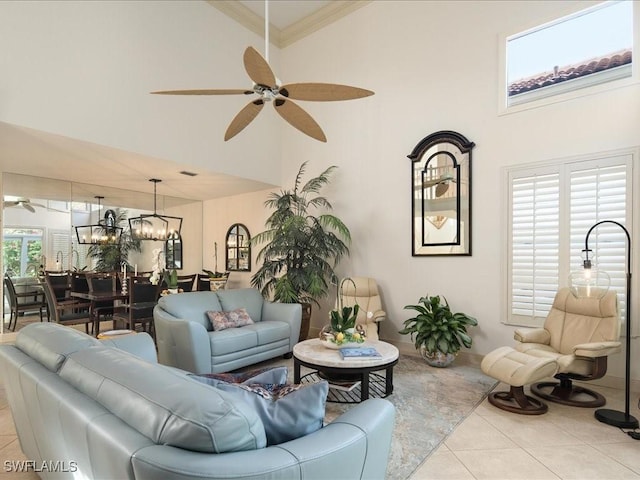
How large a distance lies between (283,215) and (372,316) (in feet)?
6.63

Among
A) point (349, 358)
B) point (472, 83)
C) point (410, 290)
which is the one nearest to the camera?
point (349, 358)

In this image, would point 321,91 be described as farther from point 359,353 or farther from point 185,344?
point 185,344

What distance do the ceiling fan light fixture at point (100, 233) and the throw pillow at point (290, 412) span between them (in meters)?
6.15

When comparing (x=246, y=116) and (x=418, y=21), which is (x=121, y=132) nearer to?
(x=246, y=116)

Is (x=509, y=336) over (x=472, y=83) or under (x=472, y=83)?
under

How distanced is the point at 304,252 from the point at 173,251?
3.93 metres

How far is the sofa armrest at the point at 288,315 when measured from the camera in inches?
179

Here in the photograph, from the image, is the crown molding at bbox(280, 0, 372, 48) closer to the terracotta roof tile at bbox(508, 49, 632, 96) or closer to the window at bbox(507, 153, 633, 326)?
the terracotta roof tile at bbox(508, 49, 632, 96)

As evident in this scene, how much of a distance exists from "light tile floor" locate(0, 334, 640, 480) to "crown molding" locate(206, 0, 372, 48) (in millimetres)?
5772

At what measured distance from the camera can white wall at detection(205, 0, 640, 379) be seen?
3939 mm

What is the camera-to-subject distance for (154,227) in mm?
7281

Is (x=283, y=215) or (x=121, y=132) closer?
(x=121, y=132)

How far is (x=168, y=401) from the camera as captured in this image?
3.54ft

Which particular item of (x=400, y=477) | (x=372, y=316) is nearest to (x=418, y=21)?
(x=372, y=316)
